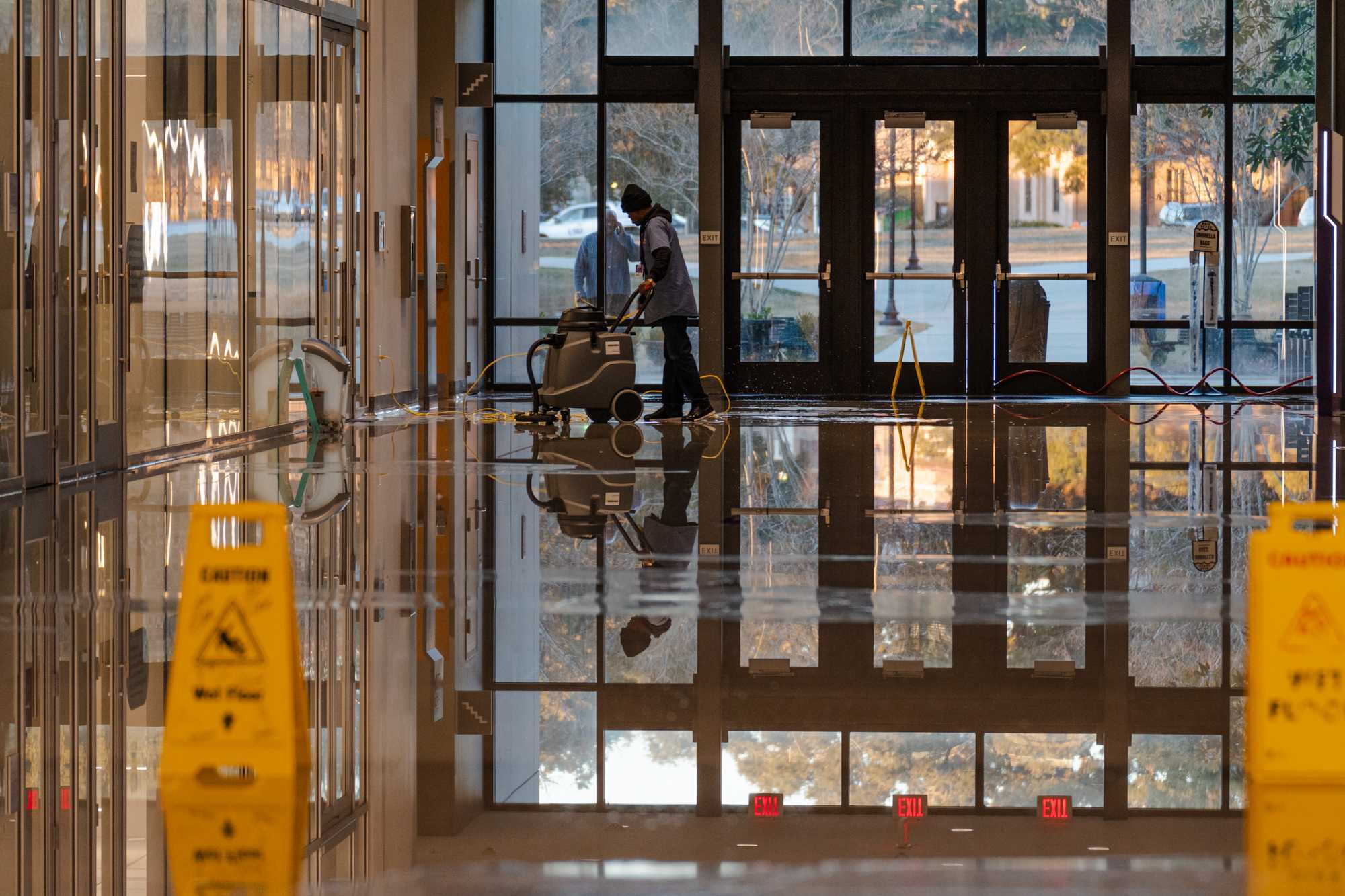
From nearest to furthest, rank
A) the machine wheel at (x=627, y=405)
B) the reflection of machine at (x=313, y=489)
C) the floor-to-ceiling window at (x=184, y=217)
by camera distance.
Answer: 1. the reflection of machine at (x=313, y=489)
2. the floor-to-ceiling window at (x=184, y=217)
3. the machine wheel at (x=627, y=405)

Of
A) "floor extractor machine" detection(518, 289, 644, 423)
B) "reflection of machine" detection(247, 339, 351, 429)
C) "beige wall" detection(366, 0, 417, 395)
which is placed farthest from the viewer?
"beige wall" detection(366, 0, 417, 395)

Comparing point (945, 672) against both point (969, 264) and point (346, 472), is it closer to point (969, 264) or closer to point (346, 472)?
point (346, 472)

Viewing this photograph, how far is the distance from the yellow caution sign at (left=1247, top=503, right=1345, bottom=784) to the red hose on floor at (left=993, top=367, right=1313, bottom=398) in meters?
13.2

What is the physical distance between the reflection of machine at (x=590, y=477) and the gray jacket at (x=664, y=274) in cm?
85

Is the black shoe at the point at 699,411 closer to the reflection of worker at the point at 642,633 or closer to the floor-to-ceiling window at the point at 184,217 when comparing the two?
the floor-to-ceiling window at the point at 184,217

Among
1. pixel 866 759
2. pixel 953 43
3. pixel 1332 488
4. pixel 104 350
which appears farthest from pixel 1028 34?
pixel 866 759

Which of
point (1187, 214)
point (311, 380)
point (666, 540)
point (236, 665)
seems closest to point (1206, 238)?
point (1187, 214)


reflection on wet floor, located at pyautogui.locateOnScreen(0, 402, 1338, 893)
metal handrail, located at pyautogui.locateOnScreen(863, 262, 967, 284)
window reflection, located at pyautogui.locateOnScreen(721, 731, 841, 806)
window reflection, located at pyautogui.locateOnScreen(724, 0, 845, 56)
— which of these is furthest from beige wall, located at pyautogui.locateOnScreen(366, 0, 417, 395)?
window reflection, located at pyautogui.locateOnScreen(721, 731, 841, 806)

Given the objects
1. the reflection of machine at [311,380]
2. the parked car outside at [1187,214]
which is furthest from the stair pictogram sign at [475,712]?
the parked car outside at [1187,214]

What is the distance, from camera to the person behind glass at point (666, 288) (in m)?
11.9

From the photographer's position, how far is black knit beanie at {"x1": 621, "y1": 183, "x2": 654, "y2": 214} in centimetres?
1174

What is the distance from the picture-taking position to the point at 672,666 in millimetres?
4398

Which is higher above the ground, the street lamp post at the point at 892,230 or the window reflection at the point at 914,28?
the window reflection at the point at 914,28

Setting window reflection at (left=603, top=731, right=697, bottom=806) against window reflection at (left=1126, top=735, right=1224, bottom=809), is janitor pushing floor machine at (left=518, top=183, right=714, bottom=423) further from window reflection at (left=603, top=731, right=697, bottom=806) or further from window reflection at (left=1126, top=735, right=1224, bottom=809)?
window reflection at (left=1126, top=735, right=1224, bottom=809)
